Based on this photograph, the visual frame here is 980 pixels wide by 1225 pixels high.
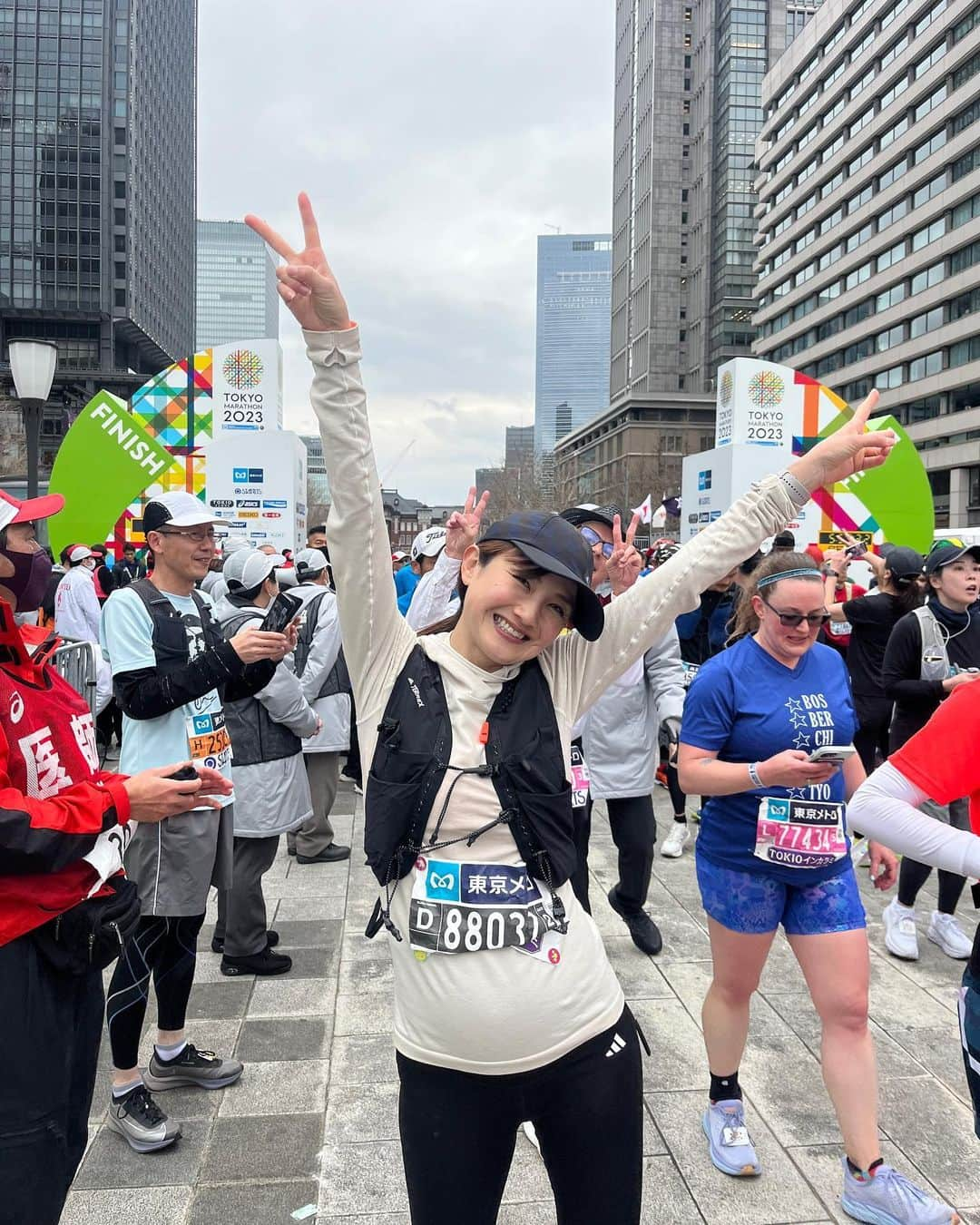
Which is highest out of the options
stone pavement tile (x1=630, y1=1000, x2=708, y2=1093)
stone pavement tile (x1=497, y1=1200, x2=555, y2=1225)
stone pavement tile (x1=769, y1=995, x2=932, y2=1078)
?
stone pavement tile (x1=769, y1=995, x2=932, y2=1078)

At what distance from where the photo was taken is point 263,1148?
2936mm

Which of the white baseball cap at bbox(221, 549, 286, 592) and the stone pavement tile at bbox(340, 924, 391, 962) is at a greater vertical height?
the white baseball cap at bbox(221, 549, 286, 592)

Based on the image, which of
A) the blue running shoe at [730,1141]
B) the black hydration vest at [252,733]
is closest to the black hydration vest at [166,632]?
the black hydration vest at [252,733]

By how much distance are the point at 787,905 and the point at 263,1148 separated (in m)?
1.90

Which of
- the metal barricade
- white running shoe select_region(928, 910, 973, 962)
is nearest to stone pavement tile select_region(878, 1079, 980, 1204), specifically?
white running shoe select_region(928, 910, 973, 962)

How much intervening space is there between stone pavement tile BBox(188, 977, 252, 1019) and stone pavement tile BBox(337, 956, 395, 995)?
0.44 m

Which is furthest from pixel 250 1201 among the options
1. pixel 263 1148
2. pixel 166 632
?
pixel 166 632

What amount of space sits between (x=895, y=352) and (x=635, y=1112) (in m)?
60.4

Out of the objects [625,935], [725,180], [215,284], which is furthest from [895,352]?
[215,284]

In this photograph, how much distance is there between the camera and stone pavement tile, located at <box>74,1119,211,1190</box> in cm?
276

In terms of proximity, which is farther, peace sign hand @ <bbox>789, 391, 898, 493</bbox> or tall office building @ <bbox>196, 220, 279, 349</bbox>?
tall office building @ <bbox>196, 220, 279, 349</bbox>

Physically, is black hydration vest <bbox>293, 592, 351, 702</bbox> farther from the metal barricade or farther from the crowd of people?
the crowd of people

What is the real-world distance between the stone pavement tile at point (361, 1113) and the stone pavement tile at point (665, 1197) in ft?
2.79

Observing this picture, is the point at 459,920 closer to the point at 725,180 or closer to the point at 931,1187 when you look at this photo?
the point at 931,1187
